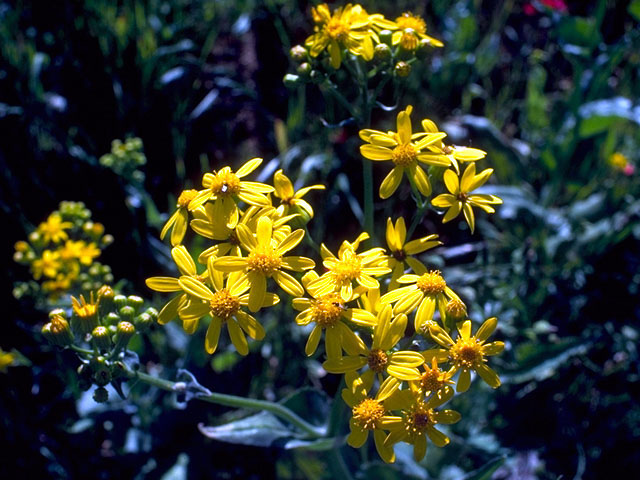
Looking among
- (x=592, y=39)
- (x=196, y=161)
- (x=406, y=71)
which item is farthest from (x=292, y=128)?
(x=592, y=39)

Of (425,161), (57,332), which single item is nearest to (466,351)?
(425,161)

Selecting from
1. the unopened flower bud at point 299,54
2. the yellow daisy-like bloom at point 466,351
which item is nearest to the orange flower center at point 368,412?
the yellow daisy-like bloom at point 466,351

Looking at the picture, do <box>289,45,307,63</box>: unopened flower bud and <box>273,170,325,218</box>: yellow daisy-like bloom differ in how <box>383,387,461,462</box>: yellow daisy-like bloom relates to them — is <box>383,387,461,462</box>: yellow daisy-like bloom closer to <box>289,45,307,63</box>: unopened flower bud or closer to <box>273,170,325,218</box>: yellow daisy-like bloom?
<box>273,170,325,218</box>: yellow daisy-like bloom

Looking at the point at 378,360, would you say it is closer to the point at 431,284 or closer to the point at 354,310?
the point at 354,310

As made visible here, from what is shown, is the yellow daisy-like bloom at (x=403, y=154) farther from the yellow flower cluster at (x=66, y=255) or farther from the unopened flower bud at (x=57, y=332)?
the yellow flower cluster at (x=66, y=255)

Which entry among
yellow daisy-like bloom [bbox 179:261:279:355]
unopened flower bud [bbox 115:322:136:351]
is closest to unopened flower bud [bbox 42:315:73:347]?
unopened flower bud [bbox 115:322:136:351]

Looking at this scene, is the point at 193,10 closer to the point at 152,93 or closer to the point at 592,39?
the point at 152,93
